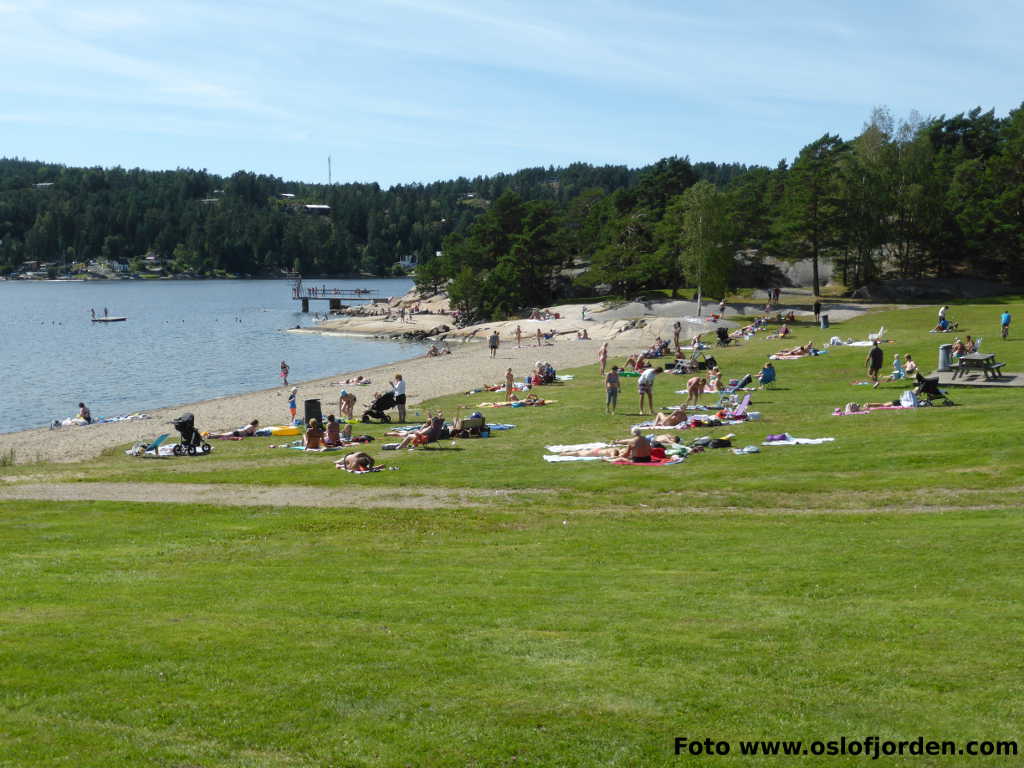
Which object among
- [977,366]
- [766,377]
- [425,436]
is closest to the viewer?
[425,436]

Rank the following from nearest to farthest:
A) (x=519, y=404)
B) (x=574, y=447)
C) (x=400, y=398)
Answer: (x=574, y=447)
(x=400, y=398)
(x=519, y=404)

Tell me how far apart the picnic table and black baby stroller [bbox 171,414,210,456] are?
2522 centimetres

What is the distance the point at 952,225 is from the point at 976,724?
262 ft

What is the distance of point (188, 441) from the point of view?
97.3ft

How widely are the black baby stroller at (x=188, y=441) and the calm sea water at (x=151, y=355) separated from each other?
67.4ft

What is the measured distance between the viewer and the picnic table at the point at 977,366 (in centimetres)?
3228

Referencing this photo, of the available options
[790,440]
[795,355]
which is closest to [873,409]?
[790,440]

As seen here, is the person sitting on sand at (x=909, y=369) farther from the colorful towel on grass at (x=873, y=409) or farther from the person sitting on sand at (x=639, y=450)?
the person sitting on sand at (x=639, y=450)

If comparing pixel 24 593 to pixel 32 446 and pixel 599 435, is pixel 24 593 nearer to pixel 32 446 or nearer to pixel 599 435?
pixel 599 435

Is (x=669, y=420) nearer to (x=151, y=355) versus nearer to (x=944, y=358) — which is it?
(x=944, y=358)

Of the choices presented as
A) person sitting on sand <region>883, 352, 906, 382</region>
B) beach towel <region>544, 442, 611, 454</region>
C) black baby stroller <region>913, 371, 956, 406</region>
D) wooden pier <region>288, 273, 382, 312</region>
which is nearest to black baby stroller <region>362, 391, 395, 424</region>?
beach towel <region>544, 442, 611, 454</region>

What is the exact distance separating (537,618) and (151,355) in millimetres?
77736

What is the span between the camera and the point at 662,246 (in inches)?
3324

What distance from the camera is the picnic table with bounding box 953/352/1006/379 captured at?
3228 centimetres
